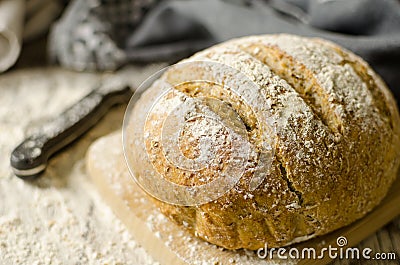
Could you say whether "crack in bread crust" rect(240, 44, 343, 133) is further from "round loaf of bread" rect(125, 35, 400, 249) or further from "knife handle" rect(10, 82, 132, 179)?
"knife handle" rect(10, 82, 132, 179)

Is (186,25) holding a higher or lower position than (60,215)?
higher

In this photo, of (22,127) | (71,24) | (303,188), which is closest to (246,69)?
(303,188)

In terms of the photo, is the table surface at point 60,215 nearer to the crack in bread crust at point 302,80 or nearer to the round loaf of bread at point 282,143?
the round loaf of bread at point 282,143

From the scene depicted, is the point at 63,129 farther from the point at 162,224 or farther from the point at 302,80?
the point at 302,80

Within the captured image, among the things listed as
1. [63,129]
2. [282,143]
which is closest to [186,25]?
[63,129]

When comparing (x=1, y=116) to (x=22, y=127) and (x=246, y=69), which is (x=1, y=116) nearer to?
(x=22, y=127)

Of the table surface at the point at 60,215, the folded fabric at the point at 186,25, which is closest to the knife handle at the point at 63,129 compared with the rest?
the table surface at the point at 60,215

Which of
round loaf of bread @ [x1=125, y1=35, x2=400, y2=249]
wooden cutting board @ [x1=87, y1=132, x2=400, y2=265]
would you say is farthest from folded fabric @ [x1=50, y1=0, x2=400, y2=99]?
wooden cutting board @ [x1=87, y1=132, x2=400, y2=265]
